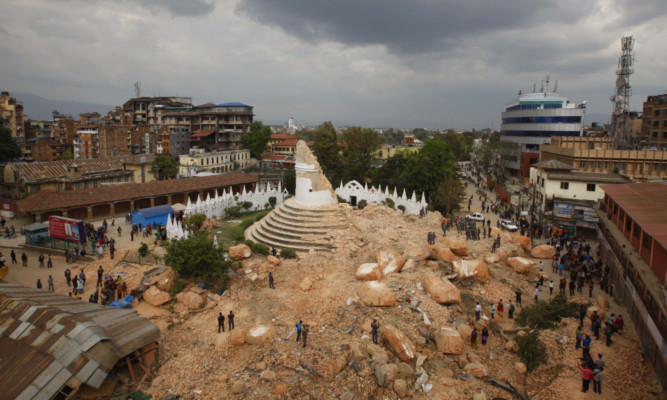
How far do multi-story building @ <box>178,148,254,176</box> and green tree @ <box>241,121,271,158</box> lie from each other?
1248 millimetres

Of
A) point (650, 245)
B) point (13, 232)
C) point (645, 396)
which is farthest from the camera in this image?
point (13, 232)

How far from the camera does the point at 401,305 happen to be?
17.5m

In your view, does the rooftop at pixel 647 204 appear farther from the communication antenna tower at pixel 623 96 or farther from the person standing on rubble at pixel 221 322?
the communication antenna tower at pixel 623 96

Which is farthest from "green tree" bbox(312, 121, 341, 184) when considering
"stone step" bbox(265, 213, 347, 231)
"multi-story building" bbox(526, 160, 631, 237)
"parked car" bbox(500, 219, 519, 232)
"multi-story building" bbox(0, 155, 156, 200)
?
"multi-story building" bbox(526, 160, 631, 237)

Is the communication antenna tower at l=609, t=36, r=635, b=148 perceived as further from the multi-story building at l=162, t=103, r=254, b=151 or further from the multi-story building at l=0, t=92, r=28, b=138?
the multi-story building at l=0, t=92, r=28, b=138

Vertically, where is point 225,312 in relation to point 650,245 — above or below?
below

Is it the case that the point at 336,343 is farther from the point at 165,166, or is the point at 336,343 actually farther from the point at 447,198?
the point at 165,166

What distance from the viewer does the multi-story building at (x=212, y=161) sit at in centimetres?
5662

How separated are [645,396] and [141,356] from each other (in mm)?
16429

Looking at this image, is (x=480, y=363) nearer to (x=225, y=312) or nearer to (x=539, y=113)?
(x=225, y=312)

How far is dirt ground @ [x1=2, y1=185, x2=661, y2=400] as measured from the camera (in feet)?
42.0

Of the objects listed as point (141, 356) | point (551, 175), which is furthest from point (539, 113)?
point (141, 356)

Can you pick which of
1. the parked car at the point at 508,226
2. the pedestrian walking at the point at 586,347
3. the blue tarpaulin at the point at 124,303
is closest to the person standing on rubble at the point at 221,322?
the blue tarpaulin at the point at 124,303

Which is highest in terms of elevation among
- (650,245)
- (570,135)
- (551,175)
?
(570,135)
